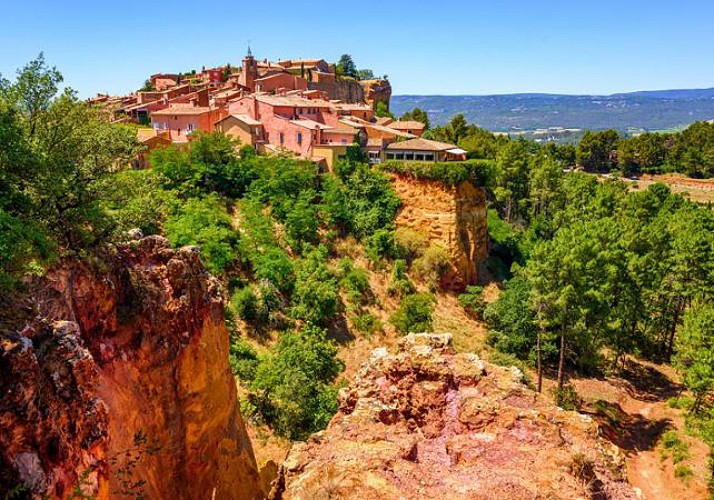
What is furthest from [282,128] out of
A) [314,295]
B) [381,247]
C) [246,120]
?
[314,295]

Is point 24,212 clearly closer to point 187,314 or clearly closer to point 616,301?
point 187,314

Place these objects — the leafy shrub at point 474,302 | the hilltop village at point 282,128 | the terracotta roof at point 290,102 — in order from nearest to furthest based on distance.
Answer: the leafy shrub at point 474,302 → the hilltop village at point 282,128 → the terracotta roof at point 290,102

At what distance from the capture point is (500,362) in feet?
114

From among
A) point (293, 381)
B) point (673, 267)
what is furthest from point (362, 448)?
point (673, 267)

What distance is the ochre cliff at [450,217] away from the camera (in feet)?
151

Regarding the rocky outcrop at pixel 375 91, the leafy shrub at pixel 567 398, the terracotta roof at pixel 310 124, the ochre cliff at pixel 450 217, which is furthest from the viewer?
the rocky outcrop at pixel 375 91

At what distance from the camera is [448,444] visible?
11.0m

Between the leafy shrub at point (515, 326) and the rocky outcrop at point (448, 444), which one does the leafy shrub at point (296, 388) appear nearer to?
the rocky outcrop at point (448, 444)

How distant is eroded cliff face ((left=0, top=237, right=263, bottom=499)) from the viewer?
26.3 ft

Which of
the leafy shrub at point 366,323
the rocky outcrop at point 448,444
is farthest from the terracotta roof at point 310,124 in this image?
the rocky outcrop at point 448,444

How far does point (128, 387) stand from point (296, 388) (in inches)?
547

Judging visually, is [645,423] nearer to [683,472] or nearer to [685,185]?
[683,472]

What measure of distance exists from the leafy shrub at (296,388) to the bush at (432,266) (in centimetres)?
1573

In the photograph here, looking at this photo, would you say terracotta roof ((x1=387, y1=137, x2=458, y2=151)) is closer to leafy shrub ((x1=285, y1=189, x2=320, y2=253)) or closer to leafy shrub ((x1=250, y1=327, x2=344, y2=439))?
leafy shrub ((x1=285, y1=189, x2=320, y2=253))
